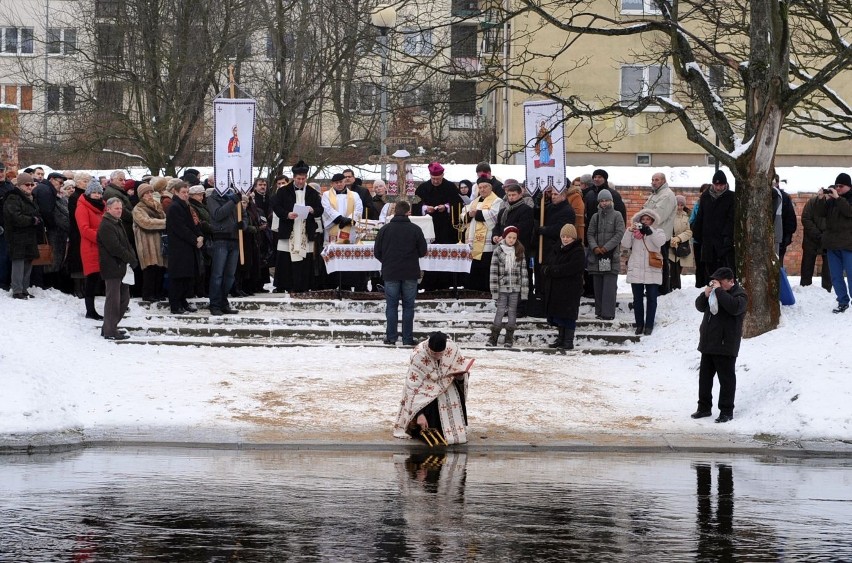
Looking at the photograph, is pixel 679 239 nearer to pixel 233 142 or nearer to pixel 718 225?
pixel 718 225

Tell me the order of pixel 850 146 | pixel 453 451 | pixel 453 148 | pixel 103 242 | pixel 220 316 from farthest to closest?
pixel 453 148, pixel 850 146, pixel 220 316, pixel 103 242, pixel 453 451

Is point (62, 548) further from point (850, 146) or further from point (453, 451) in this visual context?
point (850, 146)

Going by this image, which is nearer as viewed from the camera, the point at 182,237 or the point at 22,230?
the point at 22,230

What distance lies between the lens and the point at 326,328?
64.1 ft

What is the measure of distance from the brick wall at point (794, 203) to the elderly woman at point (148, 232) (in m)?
11.5

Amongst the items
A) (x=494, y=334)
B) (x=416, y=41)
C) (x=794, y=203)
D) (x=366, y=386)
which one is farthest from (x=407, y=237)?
(x=794, y=203)

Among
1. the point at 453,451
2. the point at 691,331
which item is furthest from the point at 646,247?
the point at 453,451

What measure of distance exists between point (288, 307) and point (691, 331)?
19.6 feet

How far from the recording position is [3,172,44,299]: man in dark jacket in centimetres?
1928

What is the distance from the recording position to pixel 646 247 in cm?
1927

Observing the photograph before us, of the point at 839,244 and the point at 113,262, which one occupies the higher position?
the point at 839,244

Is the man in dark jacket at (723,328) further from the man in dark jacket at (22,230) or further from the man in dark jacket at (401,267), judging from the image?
the man in dark jacket at (22,230)

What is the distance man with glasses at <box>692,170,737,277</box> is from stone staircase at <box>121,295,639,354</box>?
1.60m

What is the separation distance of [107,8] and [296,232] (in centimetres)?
1234
